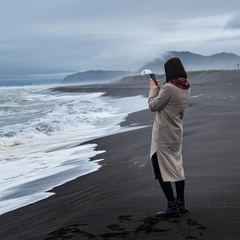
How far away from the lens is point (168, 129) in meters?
5.50

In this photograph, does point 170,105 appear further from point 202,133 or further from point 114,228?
point 202,133

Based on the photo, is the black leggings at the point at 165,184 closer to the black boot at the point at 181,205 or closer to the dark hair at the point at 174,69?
the black boot at the point at 181,205

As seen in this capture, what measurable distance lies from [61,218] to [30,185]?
331 cm

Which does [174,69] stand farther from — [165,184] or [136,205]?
[136,205]

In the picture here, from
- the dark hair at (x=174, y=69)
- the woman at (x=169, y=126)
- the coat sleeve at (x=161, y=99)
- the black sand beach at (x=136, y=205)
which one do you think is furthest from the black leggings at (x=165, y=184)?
the dark hair at (x=174, y=69)

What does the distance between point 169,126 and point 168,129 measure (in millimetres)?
38

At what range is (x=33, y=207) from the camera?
7363mm

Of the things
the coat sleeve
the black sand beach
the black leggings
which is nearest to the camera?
the black sand beach

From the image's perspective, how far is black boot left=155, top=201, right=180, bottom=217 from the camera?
216 inches

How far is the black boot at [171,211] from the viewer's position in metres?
5.49

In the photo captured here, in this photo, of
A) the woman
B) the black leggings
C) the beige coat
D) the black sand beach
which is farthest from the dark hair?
the black sand beach

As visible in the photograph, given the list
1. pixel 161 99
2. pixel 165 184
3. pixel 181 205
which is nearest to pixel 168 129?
pixel 161 99

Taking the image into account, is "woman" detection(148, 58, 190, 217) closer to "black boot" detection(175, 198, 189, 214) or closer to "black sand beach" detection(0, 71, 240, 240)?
"black boot" detection(175, 198, 189, 214)

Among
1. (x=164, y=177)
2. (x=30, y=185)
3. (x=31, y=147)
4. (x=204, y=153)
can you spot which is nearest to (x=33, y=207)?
(x=30, y=185)
